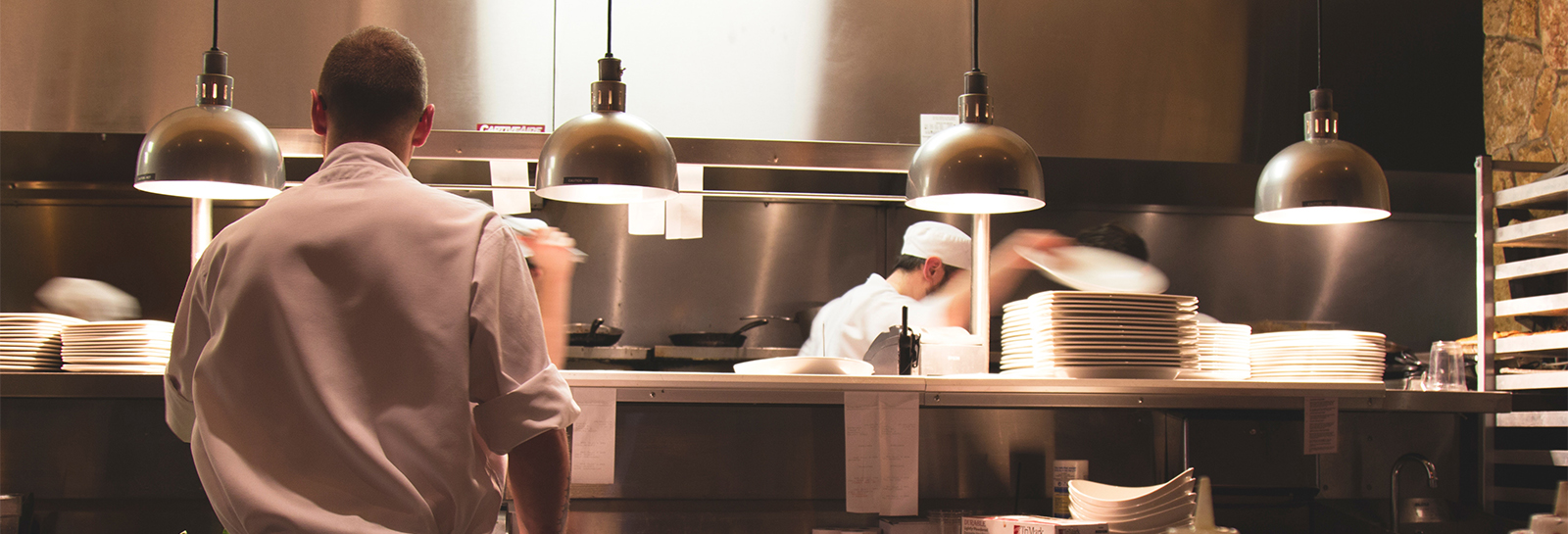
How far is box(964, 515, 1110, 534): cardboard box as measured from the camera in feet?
6.84

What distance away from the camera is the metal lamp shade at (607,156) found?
2258 millimetres

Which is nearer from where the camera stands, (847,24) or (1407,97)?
(847,24)

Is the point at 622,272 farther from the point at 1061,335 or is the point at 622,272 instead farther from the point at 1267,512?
the point at 1267,512

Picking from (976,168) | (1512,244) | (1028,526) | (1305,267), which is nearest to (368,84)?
(976,168)

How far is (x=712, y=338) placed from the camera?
4.46 meters

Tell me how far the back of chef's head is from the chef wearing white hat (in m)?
3.11

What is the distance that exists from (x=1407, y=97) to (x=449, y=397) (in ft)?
12.8

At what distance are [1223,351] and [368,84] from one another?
2.49m

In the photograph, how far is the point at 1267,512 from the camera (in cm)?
272

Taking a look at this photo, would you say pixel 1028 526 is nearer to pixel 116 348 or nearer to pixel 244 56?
pixel 116 348

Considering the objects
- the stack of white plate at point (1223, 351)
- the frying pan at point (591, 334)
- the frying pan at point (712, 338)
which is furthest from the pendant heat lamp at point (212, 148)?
the stack of white plate at point (1223, 351)

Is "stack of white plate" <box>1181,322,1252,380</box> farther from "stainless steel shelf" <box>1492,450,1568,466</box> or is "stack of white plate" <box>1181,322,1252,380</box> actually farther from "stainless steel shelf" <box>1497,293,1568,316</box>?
"stainless steel shelf" <box>1497,293,1568,316</box>

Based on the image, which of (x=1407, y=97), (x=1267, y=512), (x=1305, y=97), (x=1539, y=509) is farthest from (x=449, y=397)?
(x=1407, y=97)

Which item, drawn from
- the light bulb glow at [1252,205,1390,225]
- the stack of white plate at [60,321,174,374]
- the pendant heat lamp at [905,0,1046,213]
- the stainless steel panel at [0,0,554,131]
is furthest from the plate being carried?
the stack of white plate at [60,321,174,374]
